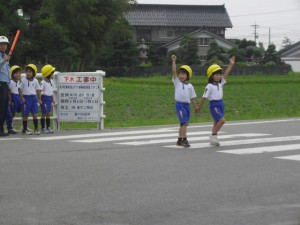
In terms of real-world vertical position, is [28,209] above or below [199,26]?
below

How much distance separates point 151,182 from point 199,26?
71.7 meters

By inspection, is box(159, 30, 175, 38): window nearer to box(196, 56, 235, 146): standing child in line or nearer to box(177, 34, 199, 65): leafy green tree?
box(177, 34, 199, 65): leafy green tree

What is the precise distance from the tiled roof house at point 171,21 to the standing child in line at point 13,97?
64040 millimetres

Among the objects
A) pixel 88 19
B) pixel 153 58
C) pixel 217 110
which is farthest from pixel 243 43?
pixel 217 110

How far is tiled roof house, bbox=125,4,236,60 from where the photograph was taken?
76.9 m

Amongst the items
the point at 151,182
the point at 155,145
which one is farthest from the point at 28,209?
the point at 155,145

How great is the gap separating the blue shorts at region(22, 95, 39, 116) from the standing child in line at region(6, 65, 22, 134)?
292 mm

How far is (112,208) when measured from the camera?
542 centimetres

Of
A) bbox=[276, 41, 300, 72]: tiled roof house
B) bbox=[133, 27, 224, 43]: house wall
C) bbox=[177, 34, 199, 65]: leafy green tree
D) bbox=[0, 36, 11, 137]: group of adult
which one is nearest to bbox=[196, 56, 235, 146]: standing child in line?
bbox=[0, 36, 11, 137]: group of adult

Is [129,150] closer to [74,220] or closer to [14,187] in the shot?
[14,187]

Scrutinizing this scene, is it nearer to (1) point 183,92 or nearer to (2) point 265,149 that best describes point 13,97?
(1) point 183,92

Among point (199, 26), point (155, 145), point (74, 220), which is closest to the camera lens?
point (74, 220)

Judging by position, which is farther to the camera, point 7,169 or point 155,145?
point 155,145

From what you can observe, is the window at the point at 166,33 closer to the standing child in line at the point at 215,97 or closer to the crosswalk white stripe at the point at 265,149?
the standing child in line at the point at 215,97
